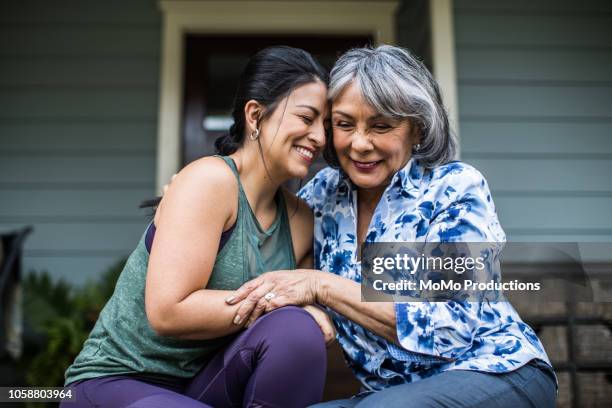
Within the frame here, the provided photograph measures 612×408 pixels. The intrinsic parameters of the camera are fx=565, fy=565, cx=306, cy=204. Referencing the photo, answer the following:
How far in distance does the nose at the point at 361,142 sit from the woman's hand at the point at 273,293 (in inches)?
14.6

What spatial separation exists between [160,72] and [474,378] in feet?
9.22

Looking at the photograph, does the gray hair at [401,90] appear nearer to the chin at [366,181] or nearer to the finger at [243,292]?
the chin at [366,181]

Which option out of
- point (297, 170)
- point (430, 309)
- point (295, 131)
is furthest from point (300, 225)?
point (430, 309)

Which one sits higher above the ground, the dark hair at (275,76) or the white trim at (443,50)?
the white trim at (443,50)

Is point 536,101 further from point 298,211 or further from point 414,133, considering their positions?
point 298,211

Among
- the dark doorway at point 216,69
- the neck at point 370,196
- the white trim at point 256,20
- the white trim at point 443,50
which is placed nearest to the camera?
the neck at point 370,196

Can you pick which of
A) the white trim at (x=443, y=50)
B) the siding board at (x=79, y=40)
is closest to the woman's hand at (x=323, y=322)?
the white trim at (x=443, y=50)

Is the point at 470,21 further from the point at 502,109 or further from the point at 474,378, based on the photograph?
the point at 474,378

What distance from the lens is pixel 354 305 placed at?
4.58 ft

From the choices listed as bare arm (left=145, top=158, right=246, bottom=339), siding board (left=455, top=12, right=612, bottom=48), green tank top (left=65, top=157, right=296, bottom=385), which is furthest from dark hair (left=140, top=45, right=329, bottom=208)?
siding board (left=455, top=12, right=612, bottom=48)

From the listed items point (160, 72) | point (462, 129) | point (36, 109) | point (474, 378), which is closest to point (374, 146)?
point (474, 378)

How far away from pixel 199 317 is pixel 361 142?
64 cm

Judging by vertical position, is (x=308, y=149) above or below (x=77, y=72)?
below

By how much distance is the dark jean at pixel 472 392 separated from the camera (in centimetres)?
125
